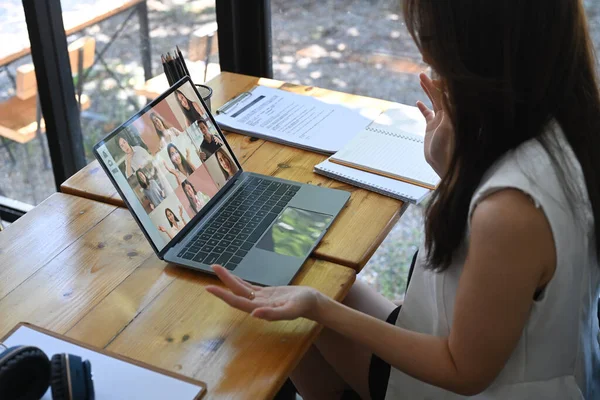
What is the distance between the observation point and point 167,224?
116 cm

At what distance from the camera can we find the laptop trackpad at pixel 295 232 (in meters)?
1.16

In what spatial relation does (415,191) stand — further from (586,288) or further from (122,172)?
(122,172)

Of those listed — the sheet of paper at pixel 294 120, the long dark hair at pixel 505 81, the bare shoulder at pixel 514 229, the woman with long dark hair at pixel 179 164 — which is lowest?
the sheet of paper at pixel 294 120

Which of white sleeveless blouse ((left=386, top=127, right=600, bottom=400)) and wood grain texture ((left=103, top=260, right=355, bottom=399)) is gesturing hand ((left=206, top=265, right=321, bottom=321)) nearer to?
wood grain texture ((left=103, top=260, right=355, bottom=399))

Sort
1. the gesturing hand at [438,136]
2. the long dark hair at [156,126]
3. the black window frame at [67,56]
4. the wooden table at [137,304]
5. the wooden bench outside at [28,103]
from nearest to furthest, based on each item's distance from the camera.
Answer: the wooden table at [137,304] → the gesturing hand at [438,136] → the long dark hair at [156,126] → the black window frame at [67,56] → the wooden bench outside at [28,103]

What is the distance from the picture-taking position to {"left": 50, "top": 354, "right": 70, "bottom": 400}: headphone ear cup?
2.75 ft

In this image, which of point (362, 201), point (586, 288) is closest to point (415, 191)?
point (362, 201)

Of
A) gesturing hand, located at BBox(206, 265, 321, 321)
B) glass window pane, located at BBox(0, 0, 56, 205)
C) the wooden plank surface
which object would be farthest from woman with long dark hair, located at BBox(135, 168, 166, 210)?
glass window pane, located at BBox(0, 0, 56, 205)

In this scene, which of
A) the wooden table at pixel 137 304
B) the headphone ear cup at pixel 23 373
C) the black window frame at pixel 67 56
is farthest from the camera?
the black window frame at pixel 67 56

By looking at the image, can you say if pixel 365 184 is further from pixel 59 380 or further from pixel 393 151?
pixel 59 380

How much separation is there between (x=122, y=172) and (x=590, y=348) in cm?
81

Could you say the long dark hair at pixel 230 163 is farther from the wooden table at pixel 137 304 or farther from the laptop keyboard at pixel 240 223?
the wooden table at pixel 137 304

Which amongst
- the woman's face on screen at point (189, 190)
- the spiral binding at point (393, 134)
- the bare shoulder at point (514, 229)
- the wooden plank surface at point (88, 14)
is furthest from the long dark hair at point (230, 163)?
the wooden plank surface at point (88, 14)

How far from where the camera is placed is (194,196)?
1239 millimetres
